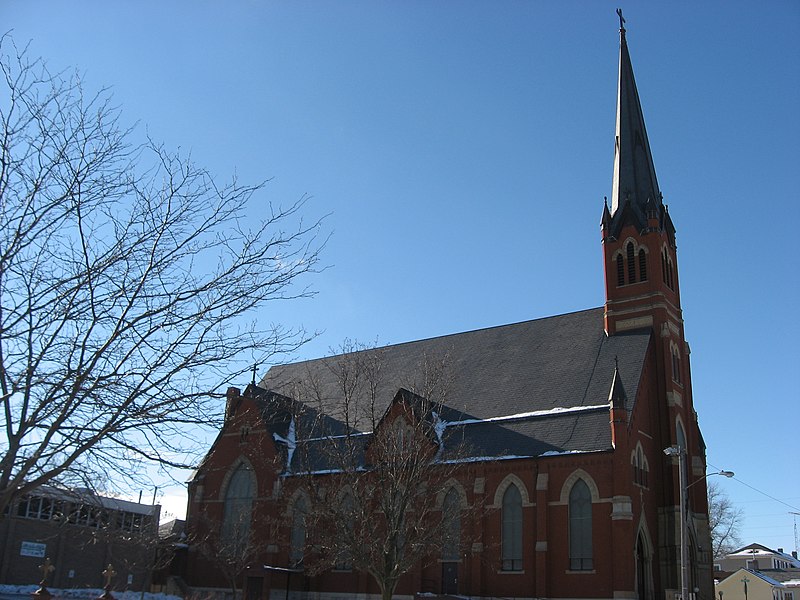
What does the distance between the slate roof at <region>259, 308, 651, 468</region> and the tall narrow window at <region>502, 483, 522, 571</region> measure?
176 cm

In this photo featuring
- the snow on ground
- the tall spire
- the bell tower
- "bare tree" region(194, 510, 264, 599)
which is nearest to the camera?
the bell tower

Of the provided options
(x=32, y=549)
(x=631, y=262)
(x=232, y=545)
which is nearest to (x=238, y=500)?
(x=232, y=545)

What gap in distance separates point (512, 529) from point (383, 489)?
689cm

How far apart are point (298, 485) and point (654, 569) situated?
16.9 meters

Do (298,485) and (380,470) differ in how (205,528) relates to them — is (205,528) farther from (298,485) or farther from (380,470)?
(380,470)

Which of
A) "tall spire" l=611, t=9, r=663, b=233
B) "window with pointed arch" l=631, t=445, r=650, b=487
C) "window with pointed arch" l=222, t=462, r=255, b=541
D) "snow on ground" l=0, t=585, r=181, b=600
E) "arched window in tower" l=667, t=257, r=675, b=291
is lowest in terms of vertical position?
"snow on ground" l=0, t=585, r=181, b=600

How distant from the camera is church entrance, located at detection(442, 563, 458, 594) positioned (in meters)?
33.8

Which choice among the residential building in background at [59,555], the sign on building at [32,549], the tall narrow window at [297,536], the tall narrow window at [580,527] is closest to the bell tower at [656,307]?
the tall narrow window at [580,527]

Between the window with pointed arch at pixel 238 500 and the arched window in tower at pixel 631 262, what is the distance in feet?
70.9

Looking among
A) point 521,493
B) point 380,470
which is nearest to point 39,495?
point 380,470

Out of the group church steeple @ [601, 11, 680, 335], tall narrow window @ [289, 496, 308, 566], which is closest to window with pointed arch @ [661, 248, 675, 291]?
church steeple @ [601, 11, 680, 335]

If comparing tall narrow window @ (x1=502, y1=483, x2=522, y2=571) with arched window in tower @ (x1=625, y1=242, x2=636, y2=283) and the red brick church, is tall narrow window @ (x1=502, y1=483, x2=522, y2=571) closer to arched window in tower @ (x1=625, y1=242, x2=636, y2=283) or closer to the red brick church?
the red brick church

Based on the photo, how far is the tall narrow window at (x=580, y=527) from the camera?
31.0 metres

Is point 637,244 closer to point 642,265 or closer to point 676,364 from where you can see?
point 642,265
